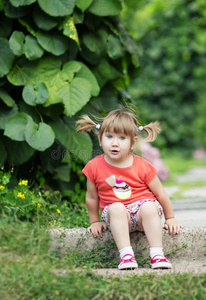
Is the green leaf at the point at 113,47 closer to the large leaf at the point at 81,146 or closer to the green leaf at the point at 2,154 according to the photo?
the large leaf at the point at 81,146

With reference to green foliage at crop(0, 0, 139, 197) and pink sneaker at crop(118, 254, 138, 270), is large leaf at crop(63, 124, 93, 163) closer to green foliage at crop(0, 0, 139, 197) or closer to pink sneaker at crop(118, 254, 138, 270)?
green foliage at crop(0, 0, 139, 197)

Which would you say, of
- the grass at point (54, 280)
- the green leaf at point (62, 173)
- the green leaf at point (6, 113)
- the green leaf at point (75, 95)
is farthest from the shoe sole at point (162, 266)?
the green leaf at point (6, 113)

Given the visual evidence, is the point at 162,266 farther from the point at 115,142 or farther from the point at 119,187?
the point at 115,142

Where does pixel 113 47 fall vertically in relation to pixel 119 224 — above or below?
above

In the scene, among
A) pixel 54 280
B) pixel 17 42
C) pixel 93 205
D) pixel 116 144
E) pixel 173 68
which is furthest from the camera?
pixel 173 68

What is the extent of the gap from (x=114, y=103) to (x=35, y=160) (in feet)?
2.15

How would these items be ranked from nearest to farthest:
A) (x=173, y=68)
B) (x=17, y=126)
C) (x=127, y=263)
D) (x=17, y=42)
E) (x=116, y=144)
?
(x=127, y=263) < (x=116, y=144) < (x=17, y=126) < (x=17, y=42) < (x=173, y=68)

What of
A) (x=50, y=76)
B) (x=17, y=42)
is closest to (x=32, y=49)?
(x=17, y=42)

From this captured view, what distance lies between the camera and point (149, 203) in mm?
2021

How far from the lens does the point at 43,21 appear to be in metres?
2.48

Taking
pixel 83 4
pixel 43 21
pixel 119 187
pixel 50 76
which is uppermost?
pixel 83 4

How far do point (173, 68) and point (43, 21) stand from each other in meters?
5.90

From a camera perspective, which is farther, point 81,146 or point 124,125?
point 81,146

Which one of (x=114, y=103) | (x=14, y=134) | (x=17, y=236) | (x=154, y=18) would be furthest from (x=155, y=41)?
(x=17, y=236)
